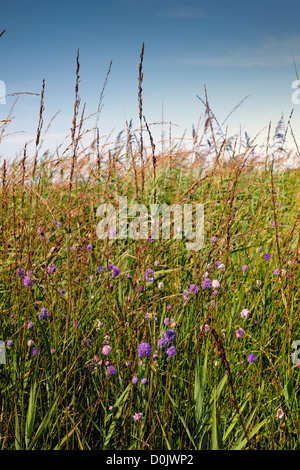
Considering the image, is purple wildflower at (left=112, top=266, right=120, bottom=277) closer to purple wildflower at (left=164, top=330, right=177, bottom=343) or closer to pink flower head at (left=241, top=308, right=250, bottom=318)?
purple wildflower at (left=164, top=330, right=177, bottom=343)

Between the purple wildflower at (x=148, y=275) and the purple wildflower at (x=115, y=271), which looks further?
the purple wildflower at (x=148, y=275)

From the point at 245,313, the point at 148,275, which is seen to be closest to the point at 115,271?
the point at 148,275

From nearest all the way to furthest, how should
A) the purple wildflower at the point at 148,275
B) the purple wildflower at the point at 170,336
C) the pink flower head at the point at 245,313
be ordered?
the purple wildflower at the point at 170,336
the pink flower head at the point at 245,313
the purple wildflower at the point at 148,275

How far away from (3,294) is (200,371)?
130 cm

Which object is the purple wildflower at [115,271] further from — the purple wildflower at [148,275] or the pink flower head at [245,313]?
the pink flower head at [245,313]

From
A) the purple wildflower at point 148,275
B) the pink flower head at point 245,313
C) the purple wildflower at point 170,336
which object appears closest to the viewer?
the purple wildflower at point 170,336

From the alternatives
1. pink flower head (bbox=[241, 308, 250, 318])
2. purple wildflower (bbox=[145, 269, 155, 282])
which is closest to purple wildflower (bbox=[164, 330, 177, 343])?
pink flower head (bbox=[241, 308, 250, 318])

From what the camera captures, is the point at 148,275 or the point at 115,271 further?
the point at 148,275

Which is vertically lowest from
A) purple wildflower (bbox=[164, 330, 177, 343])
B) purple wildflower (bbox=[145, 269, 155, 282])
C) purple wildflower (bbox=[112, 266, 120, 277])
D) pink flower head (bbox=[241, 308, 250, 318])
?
purple wildflower (bbox=[164, 330, 177, 343])

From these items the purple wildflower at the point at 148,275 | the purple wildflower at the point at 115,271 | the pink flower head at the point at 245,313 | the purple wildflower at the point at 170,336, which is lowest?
the purple wildflower at the point at 170,336

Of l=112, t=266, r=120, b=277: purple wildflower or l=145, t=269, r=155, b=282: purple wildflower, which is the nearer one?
l=112, t=266, r=120, b=277: purple wildflower

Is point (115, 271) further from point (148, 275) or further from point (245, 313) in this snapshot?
point (245, 313)

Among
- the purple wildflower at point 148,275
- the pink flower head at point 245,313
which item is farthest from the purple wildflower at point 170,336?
the purple wildflower at point 148,275
